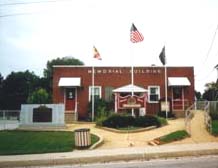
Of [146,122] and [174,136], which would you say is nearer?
[174,136]

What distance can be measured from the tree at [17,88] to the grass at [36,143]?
53.4 metres

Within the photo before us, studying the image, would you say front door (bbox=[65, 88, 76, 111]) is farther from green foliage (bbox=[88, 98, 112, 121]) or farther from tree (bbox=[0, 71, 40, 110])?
tree (bbox=[0, 71, 40, 110])

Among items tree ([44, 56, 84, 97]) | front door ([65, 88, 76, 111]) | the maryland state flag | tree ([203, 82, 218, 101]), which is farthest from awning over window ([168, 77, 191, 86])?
tree ([44, 56, 84, 97])

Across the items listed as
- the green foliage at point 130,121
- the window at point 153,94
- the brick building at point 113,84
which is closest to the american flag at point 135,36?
the green foliage at point 130,121

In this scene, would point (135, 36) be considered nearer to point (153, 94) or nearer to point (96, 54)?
point (96, 54)

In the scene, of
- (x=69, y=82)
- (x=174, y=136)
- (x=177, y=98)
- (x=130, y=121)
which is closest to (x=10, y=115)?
(x=69, y=82)

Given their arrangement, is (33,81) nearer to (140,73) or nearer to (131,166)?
(140,73)

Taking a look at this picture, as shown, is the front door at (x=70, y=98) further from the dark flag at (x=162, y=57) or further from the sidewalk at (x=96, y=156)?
the sidewalk at (x=96, y=156)

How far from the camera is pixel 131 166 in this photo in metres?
14.4

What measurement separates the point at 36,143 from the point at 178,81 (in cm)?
2145

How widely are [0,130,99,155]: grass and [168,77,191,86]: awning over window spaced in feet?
56.8

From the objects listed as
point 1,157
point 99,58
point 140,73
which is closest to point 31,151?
point 1,157

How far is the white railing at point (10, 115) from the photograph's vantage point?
129ft

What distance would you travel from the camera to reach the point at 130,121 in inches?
1126
